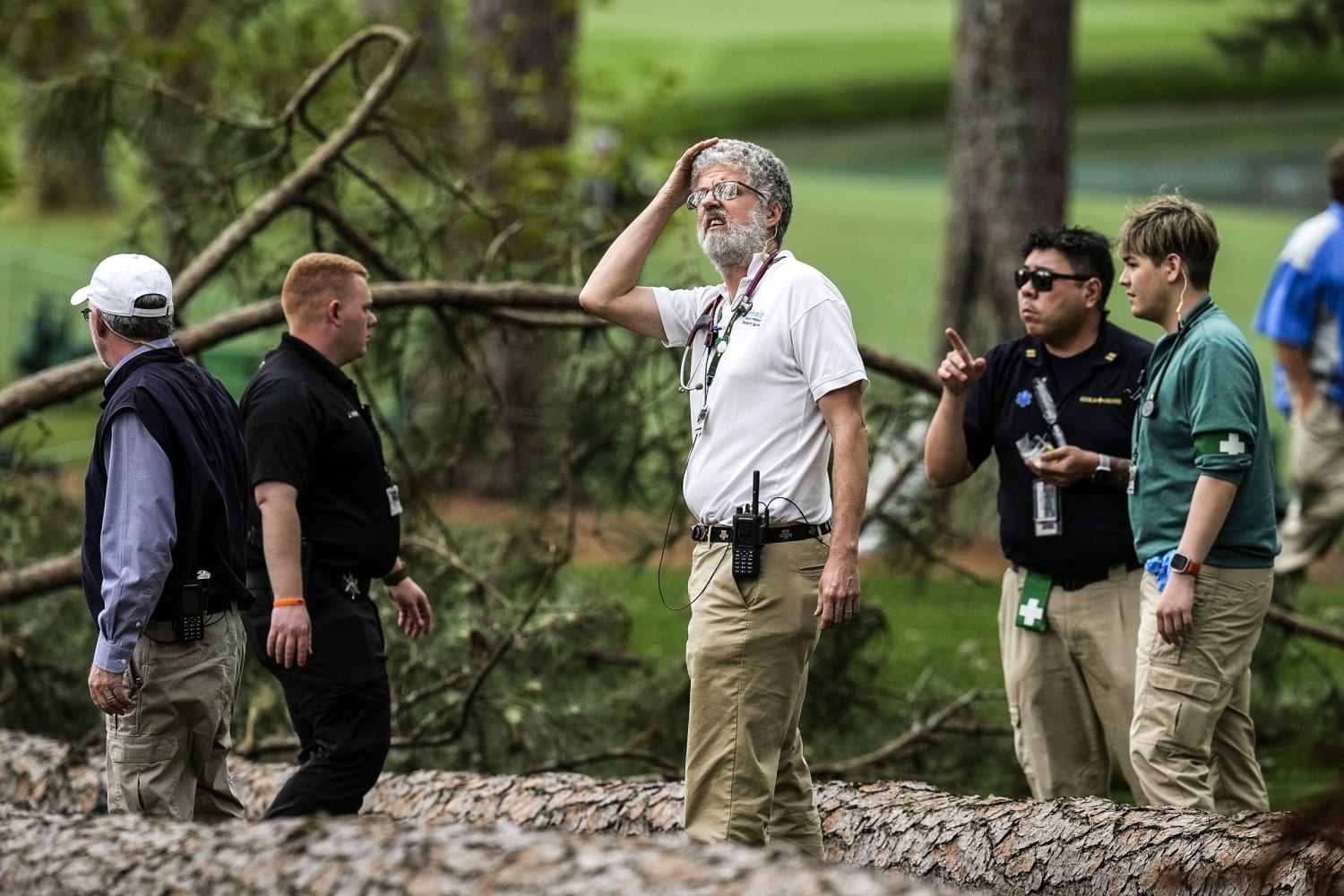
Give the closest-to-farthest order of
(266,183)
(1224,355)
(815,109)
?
(1224,355) < (266,183) < (815,109)

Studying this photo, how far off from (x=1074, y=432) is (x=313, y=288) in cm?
225

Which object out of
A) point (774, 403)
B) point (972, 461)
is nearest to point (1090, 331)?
point (972, 461)

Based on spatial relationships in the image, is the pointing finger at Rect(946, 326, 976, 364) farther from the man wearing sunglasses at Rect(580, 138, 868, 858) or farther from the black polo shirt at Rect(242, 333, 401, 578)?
the black polo shirt at Rect(242, 333, 401, 578)

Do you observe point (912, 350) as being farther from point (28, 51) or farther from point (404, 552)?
point (404, 552)

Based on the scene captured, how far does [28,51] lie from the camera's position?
13.1m

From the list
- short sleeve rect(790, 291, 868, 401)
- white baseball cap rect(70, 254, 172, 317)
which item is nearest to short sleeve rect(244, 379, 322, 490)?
white baseball cap rect(70, 254, 172, 317)

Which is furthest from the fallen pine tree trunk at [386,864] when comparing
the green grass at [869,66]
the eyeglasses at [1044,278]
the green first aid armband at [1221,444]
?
the green grass at [869,66]

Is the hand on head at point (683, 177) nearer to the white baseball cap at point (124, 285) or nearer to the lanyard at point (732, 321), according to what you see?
the lanyard at point (732, 321)

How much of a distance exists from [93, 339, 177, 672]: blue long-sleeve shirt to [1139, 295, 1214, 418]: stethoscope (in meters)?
2.58

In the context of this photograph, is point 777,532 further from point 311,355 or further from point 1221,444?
point 311,355

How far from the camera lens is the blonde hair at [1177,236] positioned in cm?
461

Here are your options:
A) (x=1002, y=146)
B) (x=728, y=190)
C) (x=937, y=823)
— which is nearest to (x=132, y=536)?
(x=728, y=190)

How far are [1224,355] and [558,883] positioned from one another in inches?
101

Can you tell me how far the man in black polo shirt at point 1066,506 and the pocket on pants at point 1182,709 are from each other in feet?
1.06
